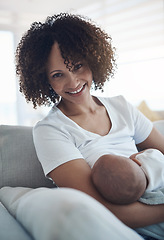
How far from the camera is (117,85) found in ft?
16.6

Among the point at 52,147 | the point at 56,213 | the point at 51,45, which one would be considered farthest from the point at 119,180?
the point at 51,45

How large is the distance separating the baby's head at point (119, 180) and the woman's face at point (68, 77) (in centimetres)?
40

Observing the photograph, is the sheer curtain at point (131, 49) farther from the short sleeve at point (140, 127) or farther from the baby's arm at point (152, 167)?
the baby's arm at point (152, 167)

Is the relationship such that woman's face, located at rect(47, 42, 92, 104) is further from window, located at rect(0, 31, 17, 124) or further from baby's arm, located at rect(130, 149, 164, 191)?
window, located at rect(0, 31, 17, 124)

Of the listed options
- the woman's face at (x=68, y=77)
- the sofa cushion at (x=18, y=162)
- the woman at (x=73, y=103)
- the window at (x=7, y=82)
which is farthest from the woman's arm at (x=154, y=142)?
the window at (x=7, y=82)

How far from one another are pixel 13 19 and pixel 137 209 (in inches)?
189

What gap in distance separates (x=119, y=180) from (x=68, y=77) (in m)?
0.51

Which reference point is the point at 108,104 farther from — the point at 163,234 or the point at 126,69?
the point at 126,69

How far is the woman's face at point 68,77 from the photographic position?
1202 millimetres

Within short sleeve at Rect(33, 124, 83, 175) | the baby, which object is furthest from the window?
the baby

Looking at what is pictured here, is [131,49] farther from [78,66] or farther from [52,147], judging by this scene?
[52,147]

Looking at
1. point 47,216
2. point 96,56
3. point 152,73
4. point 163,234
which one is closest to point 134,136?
point 96,56

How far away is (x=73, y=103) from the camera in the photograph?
131cm

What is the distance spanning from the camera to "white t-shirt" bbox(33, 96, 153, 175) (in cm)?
105
